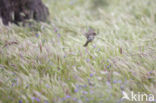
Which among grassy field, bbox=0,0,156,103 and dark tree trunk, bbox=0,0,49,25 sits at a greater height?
dark tree trunk, bbox=0,0,49,25

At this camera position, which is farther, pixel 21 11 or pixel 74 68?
pixel 21 11

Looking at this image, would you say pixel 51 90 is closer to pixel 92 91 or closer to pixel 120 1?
pixel 92 91

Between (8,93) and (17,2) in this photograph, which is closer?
(8,93)

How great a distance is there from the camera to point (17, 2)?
12.3ft

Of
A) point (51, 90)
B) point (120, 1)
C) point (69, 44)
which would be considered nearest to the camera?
point (51, 90)

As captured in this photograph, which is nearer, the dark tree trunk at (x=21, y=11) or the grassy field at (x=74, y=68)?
the grassy field at (x=74, y=68)

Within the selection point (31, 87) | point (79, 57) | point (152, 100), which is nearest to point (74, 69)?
point (79, 57)

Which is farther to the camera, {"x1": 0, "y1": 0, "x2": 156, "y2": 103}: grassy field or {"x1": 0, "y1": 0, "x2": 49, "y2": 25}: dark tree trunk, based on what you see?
{"x1": 0, "y1": 0, "x2": 49, "y2": 25}: dark tree trunk

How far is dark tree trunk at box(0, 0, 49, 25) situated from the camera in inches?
144

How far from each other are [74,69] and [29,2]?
7.27ft

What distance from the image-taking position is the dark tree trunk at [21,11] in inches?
144

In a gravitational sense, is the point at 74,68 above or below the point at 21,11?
below

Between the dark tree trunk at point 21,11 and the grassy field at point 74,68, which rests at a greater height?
the dark tree trunk at point 21,11

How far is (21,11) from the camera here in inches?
153
